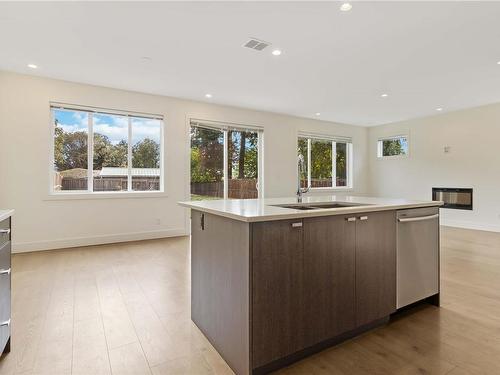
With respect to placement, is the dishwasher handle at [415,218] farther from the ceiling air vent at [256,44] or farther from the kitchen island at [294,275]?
the ceiling air vent at [256,44]

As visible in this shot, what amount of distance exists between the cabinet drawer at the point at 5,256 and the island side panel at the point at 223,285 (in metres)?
1.12

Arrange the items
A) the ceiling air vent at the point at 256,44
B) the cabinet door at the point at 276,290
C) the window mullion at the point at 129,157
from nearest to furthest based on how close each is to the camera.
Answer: the cabinet door at the point at 276,290 < the ceiling air vent at the point at 256,44 < the window mullion at the point at 129,157

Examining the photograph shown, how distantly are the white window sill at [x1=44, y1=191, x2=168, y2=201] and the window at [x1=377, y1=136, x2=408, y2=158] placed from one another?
6.49 meters

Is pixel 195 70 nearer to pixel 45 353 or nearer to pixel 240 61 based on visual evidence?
pixel 240 61

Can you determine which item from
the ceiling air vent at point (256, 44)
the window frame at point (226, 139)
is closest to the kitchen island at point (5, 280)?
the ceiling air vent at point (256, 44)

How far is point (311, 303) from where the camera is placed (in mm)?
1724

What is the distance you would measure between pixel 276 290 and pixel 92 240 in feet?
14.4

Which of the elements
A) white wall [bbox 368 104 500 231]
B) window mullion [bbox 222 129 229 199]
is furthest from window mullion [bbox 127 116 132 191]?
white wall [bbox 368 104 500 231]

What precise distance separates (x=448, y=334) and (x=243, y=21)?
3246 millimetres

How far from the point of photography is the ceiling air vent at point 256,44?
3.31 metres

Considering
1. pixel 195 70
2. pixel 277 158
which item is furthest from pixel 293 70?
pixel 277 158

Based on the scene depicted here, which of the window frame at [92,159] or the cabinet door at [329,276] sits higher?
the window frame at [92,159]

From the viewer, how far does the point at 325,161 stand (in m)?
8.33

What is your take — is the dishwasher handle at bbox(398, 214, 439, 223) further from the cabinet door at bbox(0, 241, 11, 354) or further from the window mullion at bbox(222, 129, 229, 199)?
the window mullion at bbox(222, 129, 229, 199)
